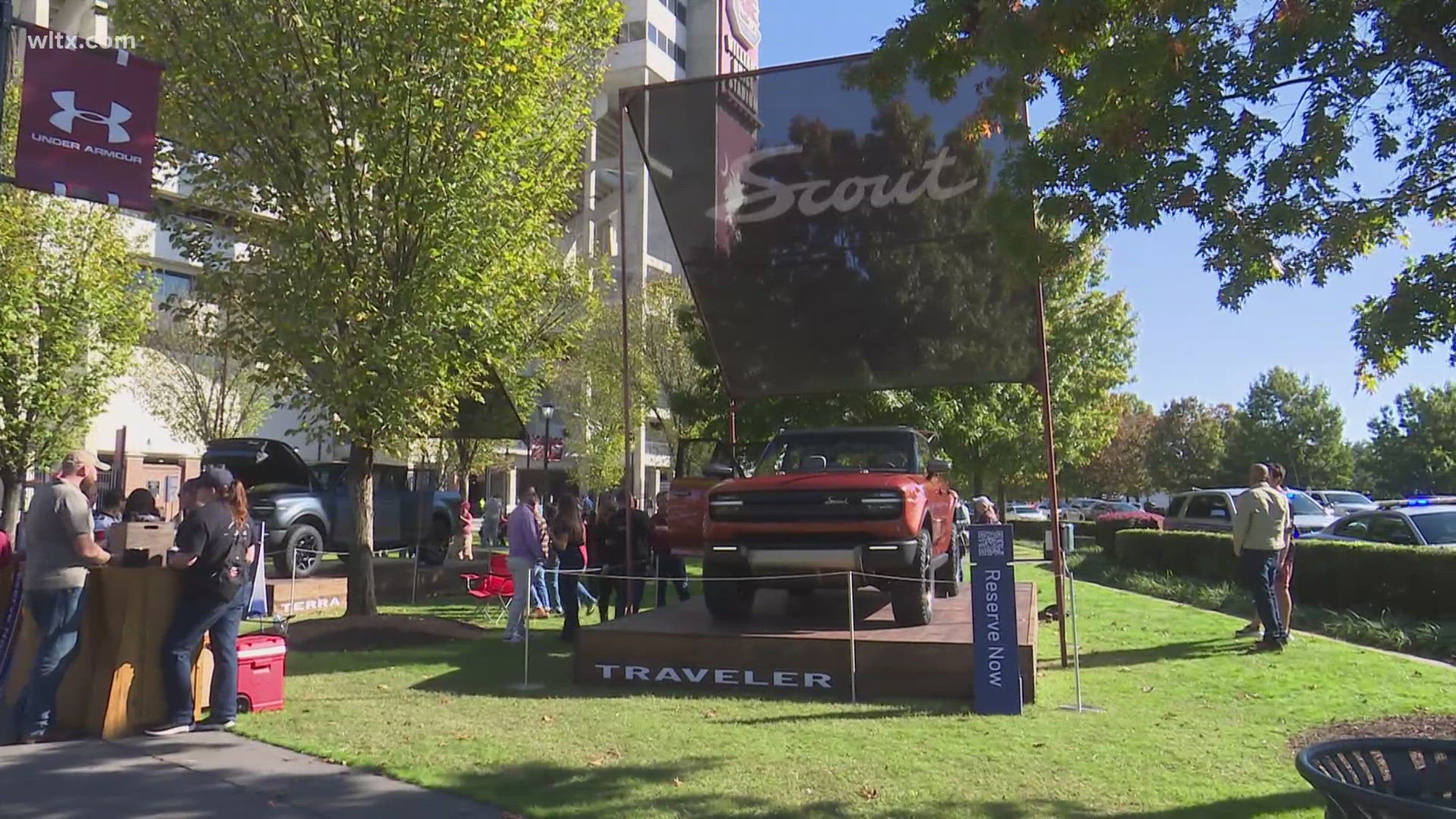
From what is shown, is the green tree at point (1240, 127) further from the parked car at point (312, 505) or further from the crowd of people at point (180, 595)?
the parked car at point (312, 505)

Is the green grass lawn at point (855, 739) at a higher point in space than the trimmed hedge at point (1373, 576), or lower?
lower

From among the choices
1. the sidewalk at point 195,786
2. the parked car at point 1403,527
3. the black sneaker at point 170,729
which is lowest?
the sidewalk at point 195,786

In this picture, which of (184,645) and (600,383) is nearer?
(184,645)

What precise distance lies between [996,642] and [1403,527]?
33.7ft

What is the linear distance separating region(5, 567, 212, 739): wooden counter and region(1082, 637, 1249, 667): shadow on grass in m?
7.54

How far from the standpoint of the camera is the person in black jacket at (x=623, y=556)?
39.4ft

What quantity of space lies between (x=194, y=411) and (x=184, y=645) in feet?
94.9

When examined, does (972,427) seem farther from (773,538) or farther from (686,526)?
(773,538)

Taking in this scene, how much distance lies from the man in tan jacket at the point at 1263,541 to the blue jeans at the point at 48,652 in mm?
9687

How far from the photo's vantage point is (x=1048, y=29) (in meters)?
6.13

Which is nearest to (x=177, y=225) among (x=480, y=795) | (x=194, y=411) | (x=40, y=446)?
(x=480, y=795)

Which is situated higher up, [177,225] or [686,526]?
[177,225]

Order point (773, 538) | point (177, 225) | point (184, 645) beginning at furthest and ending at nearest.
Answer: point (177, 225)
point (773, 538)
point (184, 645)

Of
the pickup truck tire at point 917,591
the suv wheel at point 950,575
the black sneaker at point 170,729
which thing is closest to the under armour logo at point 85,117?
the black sneaker at point 170,729
